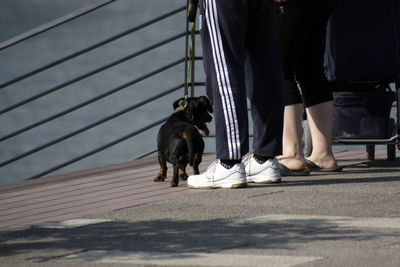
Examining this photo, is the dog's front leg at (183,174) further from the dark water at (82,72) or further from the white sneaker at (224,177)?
the dark water at (82,72)

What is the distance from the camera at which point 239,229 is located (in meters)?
2.33

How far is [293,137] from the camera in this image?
11.8ft

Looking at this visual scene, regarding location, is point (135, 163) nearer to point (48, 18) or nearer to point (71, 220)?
point (71, 220)

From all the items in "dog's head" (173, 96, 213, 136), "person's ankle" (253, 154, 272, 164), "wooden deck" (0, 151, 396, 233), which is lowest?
"wooden deck" (0, 151, 396, 233)

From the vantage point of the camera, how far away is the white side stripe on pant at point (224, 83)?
10.6ft

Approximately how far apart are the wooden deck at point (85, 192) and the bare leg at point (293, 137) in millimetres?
456

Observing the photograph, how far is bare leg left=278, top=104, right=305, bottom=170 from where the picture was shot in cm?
359

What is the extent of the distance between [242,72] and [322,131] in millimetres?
591

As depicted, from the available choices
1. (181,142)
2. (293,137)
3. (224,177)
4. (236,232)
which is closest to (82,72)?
(181,142)

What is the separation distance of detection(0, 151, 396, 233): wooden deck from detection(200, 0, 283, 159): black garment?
30 cm

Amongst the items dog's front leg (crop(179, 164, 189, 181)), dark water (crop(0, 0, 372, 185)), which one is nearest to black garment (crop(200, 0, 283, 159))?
dog's front leg (crop(179, 164, 189, 181))

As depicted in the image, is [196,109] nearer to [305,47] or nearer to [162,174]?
[162,174]

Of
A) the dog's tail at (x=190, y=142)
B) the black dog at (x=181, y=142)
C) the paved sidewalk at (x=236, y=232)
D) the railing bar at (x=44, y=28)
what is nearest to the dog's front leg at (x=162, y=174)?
the black dog at (x=181, y=142)

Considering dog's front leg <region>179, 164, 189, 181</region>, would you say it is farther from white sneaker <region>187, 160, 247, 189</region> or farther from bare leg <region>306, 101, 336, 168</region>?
bare leg <region>306, 101, 336, 168</region>
